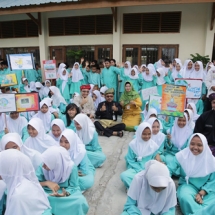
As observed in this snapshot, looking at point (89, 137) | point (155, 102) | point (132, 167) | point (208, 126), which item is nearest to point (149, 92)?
point (155, 102)

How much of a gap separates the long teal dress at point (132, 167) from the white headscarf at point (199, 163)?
470 mm

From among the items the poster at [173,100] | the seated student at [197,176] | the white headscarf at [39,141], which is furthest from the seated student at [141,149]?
the white headscarf at [39,141]

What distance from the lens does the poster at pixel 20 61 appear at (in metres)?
5.25

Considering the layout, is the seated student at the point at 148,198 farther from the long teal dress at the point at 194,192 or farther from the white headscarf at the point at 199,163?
the white headscarf at the point at 199,163

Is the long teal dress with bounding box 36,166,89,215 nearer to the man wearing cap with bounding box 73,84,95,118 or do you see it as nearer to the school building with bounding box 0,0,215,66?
the man wearing cap with bounding box 73,84,95,118

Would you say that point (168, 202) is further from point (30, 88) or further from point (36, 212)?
point (30, 88)

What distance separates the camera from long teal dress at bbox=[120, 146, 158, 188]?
8.48ft

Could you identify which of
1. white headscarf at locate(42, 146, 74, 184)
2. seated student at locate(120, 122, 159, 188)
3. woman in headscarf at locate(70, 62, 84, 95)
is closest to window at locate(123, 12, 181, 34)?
woman in headscarf at locate(70, 62, 84, 95)

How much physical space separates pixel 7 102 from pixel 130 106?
98.5 inches

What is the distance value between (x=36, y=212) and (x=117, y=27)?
21.5ft

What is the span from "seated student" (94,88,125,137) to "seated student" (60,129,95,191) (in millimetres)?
1698

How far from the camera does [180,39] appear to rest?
6.99 meters

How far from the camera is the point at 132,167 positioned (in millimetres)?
2770

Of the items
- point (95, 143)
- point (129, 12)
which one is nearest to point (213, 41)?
point (129, 12)
